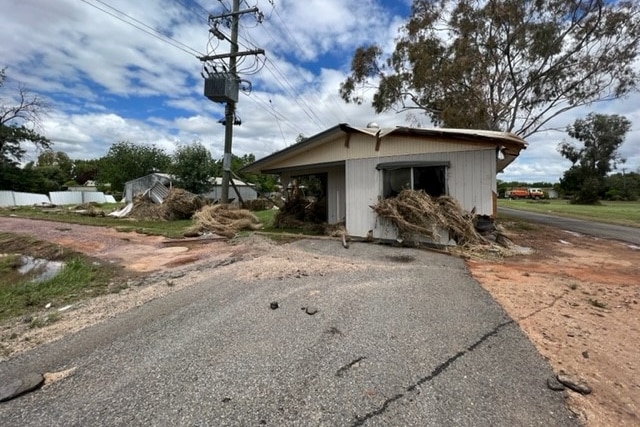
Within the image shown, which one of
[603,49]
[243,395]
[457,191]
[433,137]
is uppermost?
[603,49]

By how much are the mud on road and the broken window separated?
2.23 metres

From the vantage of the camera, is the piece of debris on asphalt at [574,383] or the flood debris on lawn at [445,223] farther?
the flood debris on lawn at [445,223]

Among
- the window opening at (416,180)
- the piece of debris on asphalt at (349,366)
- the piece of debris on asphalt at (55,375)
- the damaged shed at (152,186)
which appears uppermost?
the damaged shed at (152,186)

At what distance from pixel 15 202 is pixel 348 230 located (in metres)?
32.6

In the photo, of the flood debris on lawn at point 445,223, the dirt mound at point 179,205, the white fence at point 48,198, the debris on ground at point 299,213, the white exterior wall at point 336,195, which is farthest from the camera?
the white fence at point 48,198

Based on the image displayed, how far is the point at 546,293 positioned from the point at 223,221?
32.6 feet

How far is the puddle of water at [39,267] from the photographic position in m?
6.00

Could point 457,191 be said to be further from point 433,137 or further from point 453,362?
point 453,362

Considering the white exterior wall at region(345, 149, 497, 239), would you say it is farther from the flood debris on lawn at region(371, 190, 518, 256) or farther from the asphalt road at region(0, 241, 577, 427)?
the asphalt road at region(0, 241, 577, 427)

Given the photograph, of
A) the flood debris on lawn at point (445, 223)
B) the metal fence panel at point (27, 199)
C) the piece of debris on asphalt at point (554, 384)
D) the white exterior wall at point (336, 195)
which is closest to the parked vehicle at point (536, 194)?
the white exterior wall at point (336, 195)

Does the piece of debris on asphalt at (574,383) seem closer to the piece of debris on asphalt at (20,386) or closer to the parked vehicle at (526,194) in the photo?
the piece of debris on asphalt at (20,386)

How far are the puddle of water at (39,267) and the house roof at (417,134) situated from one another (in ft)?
22.3

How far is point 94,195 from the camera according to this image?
34.5 meters

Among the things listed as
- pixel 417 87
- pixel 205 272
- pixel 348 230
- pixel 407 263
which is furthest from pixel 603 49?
pixel 205 272
